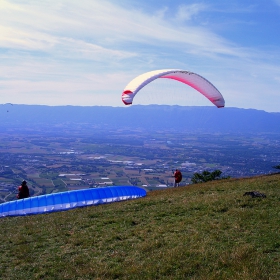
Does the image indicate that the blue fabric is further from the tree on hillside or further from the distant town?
the distant town

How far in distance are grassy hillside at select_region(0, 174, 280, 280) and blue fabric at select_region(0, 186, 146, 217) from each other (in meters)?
2.12

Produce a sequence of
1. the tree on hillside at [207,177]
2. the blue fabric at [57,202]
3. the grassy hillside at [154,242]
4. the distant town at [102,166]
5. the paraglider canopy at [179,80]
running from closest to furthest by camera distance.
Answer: the grassy hillside at [154,242] < the blue fabric at [57,202] < the paraglider canopy at [179,80] < the tree on hillside at [207,177] < the distant town at [102,166]

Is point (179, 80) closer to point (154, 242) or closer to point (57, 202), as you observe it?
point (57, 202)

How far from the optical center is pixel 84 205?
63.4ft

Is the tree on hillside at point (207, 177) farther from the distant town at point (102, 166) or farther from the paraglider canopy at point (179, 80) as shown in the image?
the distant town at point (102, 166)

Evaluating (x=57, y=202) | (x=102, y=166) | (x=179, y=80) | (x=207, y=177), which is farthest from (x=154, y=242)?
(x=102, y=166)

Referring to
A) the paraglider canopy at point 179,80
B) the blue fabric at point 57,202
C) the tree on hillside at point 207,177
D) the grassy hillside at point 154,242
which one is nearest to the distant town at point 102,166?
the tree on hillside at point 207,177

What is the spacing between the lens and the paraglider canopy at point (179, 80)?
2195 centimetres

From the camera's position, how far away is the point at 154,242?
10.9 m

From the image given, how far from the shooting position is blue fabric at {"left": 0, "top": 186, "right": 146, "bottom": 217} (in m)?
18.7

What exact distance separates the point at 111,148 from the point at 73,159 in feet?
120

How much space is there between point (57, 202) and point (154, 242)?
389 inches

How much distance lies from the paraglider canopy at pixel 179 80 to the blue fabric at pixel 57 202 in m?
5.88

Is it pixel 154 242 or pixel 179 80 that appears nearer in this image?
pixel 154 242
